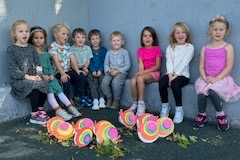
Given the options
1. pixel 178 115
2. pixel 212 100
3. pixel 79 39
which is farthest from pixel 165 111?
pixel 79 39

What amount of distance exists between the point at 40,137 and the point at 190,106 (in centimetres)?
206

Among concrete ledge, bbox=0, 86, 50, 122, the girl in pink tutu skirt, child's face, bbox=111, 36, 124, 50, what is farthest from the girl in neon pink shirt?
concrete ledge, bbox=0, 86, 50, 122

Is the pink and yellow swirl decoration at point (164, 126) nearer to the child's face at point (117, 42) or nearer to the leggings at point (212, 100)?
the leggings at point (212, 100)

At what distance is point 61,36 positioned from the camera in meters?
5.06

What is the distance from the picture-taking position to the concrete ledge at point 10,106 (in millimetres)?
4410

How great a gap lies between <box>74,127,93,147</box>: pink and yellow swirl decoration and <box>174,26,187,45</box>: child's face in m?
1.90

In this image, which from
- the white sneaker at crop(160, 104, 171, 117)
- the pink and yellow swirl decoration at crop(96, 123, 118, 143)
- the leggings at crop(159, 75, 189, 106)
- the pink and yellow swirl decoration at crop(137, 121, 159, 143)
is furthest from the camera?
the white sneaker at crop(160, 104, 171, 117)

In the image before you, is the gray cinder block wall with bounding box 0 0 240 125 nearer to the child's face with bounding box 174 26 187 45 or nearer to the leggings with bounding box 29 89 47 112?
the child's face with bounding box 174 26 187 45

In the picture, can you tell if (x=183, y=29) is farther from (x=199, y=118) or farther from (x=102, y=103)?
(x=102, y=103)

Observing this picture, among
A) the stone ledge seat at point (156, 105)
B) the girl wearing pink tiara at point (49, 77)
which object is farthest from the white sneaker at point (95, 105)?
the stone ledge seat at point (156, 105)

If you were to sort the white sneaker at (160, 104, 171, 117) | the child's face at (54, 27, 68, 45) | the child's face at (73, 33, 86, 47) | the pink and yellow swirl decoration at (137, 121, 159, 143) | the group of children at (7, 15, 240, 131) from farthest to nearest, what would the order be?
the child's face at (73, 33, 86, 47) < the child's face at (54, 27, 68, 45) < the white sneaker at (160, 104, 171, 117) < the group of children at (7, 15, 240, 131) < the pink and yellow swirl decoration at (137, 121, 159, 143)

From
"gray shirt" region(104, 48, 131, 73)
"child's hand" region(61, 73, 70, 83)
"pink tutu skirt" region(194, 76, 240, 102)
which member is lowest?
"pink tutu skirt" region(194, 76, 240, 102)

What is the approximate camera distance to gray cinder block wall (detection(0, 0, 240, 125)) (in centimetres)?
428

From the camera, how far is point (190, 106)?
14.8 ft
